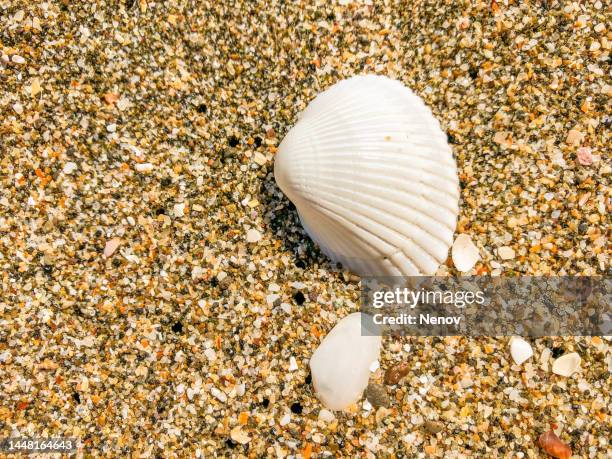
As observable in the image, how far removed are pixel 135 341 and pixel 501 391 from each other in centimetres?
121

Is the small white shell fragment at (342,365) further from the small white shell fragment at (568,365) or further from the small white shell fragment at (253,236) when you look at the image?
the small white shell fragment at (568,365)

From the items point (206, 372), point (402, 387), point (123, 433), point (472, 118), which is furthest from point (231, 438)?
point (472, 118)

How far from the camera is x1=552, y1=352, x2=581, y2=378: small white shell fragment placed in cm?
157

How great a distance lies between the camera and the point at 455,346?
1.63 m

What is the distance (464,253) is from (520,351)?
36 centimetres

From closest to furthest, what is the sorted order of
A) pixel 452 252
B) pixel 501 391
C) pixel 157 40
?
pixel 501 391, pixel 452 252, pixel 157 40

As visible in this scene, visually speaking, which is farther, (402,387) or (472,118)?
(472,118)

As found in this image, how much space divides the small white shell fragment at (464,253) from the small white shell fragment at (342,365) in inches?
15.2

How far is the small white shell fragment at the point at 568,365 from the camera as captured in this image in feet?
5.16

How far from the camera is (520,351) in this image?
5.23 feet

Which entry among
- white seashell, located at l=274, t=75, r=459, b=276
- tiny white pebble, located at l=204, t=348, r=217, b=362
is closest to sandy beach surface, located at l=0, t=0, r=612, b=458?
tiny white pebble, located at l=204, t=348, r=217, b=362

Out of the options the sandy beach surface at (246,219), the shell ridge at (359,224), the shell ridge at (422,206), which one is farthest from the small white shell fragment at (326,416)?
the shell ridge at (422,206)

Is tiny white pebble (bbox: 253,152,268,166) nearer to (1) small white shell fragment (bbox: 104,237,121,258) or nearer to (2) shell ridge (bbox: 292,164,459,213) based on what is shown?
(2) shell ridge (bbox: 292,164,459,213)

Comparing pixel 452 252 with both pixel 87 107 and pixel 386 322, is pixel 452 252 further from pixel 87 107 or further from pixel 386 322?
pixel 87 107
